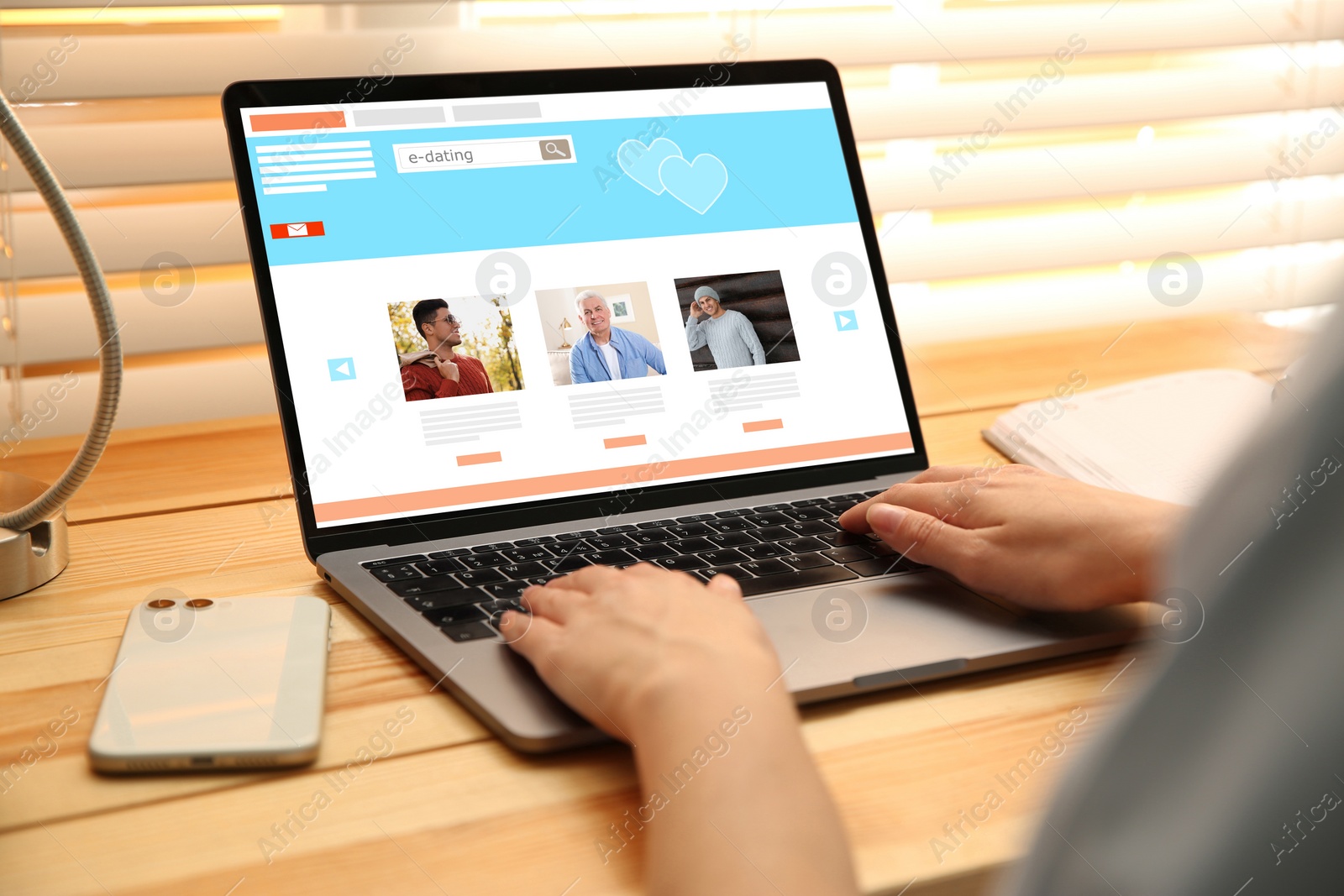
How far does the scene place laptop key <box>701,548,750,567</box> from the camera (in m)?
0.70

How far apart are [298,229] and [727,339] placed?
0.34m

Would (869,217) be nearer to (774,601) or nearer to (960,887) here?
(774,601)

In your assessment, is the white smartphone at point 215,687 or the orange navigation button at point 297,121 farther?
the orange navigation button at point 297,121

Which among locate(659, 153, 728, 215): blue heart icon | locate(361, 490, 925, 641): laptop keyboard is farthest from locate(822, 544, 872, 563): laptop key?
locate(659, 153, 728, 215): blue heart icon

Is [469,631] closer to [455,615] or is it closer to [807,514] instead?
[455,615]

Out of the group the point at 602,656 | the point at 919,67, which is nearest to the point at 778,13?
the point at 919,67

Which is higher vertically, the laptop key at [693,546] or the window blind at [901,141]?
the window blind at [901,141]

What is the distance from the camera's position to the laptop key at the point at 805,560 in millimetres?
701

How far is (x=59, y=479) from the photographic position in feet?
2.27

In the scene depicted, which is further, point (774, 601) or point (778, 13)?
point (778, 13)

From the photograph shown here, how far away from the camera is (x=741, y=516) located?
2.61ft

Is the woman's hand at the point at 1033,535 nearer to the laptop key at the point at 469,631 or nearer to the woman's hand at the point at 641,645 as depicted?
the woman's hand at the point at 641,645

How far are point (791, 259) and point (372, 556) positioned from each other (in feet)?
1.39

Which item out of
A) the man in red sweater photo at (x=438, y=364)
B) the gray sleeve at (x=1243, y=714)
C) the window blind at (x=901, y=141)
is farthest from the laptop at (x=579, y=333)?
the gray sleeve at (x=1243, y=714)
